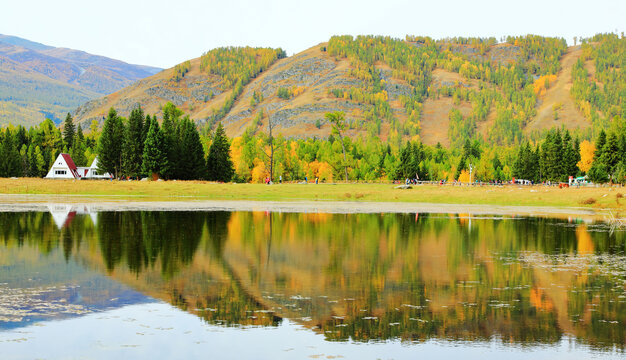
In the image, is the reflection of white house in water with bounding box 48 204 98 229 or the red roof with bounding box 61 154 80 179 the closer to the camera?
the reflection of white house in water with bounding box 48 204 98 229

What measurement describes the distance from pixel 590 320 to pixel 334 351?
21.3 ft

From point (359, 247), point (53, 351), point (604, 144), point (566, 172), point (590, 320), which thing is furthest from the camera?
point (566, 172)

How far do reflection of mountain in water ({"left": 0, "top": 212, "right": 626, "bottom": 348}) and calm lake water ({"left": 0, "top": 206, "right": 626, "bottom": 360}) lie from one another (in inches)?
2.8

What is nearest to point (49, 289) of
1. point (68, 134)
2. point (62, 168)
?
point (62, 168)

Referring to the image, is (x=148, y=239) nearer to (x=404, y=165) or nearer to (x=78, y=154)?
(x=404, y=165)

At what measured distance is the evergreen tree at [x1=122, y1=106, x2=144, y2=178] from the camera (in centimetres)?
10625

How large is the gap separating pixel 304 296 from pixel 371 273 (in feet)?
14.0

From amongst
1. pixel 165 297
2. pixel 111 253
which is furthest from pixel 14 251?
pixel 165 297

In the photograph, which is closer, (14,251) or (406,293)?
(406,293)

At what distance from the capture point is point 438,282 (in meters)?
18.4

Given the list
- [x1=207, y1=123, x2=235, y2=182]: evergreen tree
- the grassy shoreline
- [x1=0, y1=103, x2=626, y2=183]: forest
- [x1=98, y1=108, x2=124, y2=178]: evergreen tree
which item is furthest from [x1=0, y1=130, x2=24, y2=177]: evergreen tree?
the grassy shoreline

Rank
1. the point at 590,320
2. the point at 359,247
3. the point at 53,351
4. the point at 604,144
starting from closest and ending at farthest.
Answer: the point at 53,351 → the point at 590,320 → the point at 359,247 → the point at 604,144

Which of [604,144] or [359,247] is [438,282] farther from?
[604,144]

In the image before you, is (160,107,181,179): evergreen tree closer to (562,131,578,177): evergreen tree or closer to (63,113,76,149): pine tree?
(63,113,76,149): pine tree
